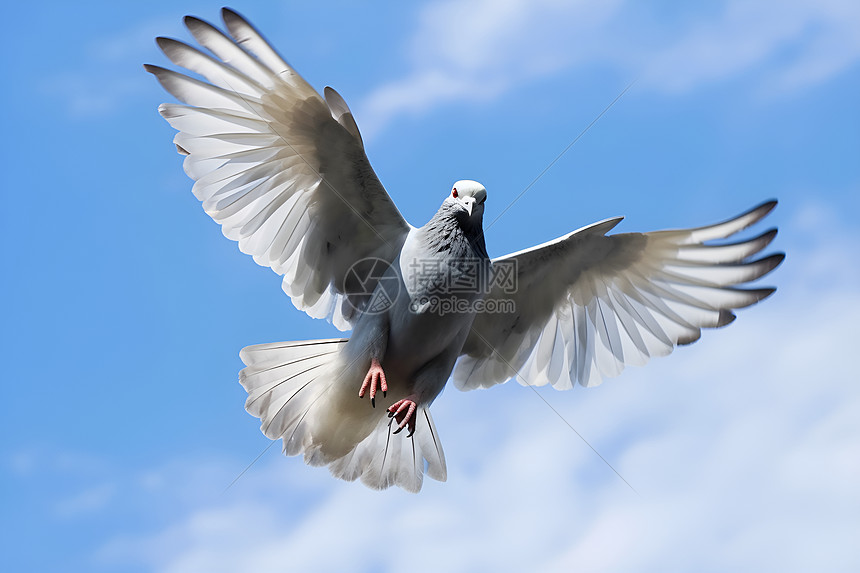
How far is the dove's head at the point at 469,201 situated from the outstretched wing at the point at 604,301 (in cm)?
81

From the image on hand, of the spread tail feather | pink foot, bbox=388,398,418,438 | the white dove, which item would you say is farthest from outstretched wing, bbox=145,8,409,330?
pink foot, bbox=388,398,418,438

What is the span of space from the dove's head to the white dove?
1 cm

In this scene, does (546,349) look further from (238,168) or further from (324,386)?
(238,168)

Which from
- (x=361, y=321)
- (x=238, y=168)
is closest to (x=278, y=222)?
(x=238, y=168)

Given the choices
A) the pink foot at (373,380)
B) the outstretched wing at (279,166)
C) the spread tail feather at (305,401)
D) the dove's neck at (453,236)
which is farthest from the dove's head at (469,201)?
the spread tail feather at (305,401)

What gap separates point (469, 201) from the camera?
809cm

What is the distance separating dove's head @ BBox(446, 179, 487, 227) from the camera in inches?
318

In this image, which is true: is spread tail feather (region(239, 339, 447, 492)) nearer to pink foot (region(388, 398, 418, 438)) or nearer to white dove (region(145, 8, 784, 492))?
white dove (region(145, 8, 784, 492))

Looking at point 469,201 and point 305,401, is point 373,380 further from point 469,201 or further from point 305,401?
point 469,201

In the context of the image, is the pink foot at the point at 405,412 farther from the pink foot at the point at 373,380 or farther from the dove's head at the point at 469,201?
the dove's head at the point at 469,201

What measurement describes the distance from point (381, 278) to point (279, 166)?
4.40ft

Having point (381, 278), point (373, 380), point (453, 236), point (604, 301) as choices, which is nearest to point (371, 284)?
point (381, 278)

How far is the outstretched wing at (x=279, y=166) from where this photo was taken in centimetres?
783

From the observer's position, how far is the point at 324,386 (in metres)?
8.75
